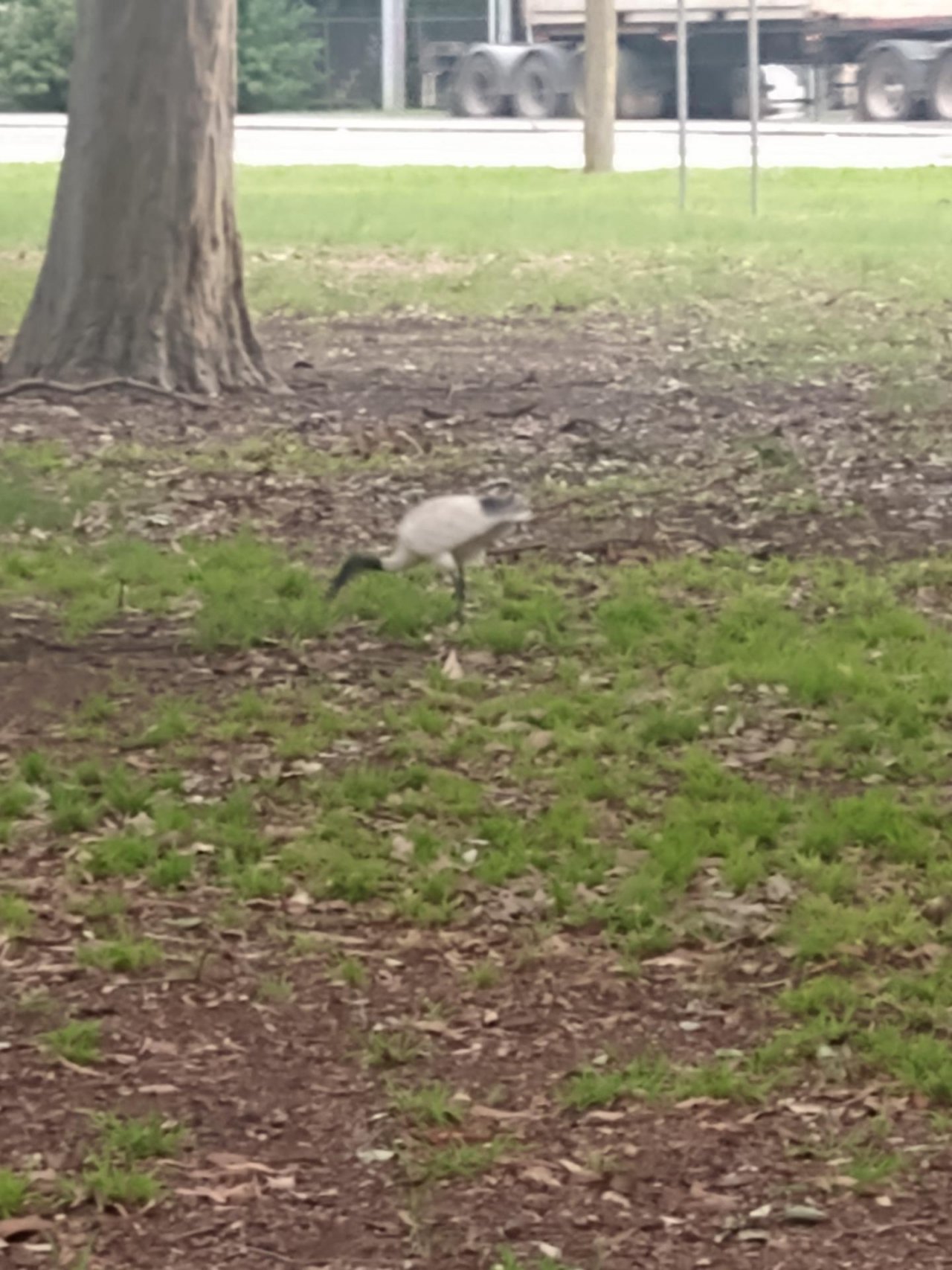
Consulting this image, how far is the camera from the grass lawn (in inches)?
166

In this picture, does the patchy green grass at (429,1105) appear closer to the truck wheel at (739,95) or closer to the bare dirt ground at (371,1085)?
the bare dirt ground at (371,1085)

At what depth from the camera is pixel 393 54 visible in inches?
1635

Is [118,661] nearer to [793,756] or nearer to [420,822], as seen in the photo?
[420,822]

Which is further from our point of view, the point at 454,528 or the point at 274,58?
the point at 274,58

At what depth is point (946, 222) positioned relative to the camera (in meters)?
18.2

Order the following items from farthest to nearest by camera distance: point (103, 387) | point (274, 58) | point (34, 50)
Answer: point (274, 58) → point (34, 50) → point (103, 387)

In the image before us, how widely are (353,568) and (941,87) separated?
86.9ft

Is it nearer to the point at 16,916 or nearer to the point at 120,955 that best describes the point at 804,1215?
the point at 120,955

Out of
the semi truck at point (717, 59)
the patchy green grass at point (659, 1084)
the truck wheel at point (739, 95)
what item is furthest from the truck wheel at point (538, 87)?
the patchy green grass at point (659, 1084)

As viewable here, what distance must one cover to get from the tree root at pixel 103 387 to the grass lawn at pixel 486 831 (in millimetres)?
120

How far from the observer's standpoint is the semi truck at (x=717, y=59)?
32.9 meters

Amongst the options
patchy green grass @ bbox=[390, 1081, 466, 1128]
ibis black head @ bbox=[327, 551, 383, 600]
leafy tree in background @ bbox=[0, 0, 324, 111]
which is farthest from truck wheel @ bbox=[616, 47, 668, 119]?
patchy green grass @ bbox=[390, 1081, 466, 1128]

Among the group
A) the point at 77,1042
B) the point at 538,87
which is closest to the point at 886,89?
the point at 538,87

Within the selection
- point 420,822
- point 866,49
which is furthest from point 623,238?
point 866,49
